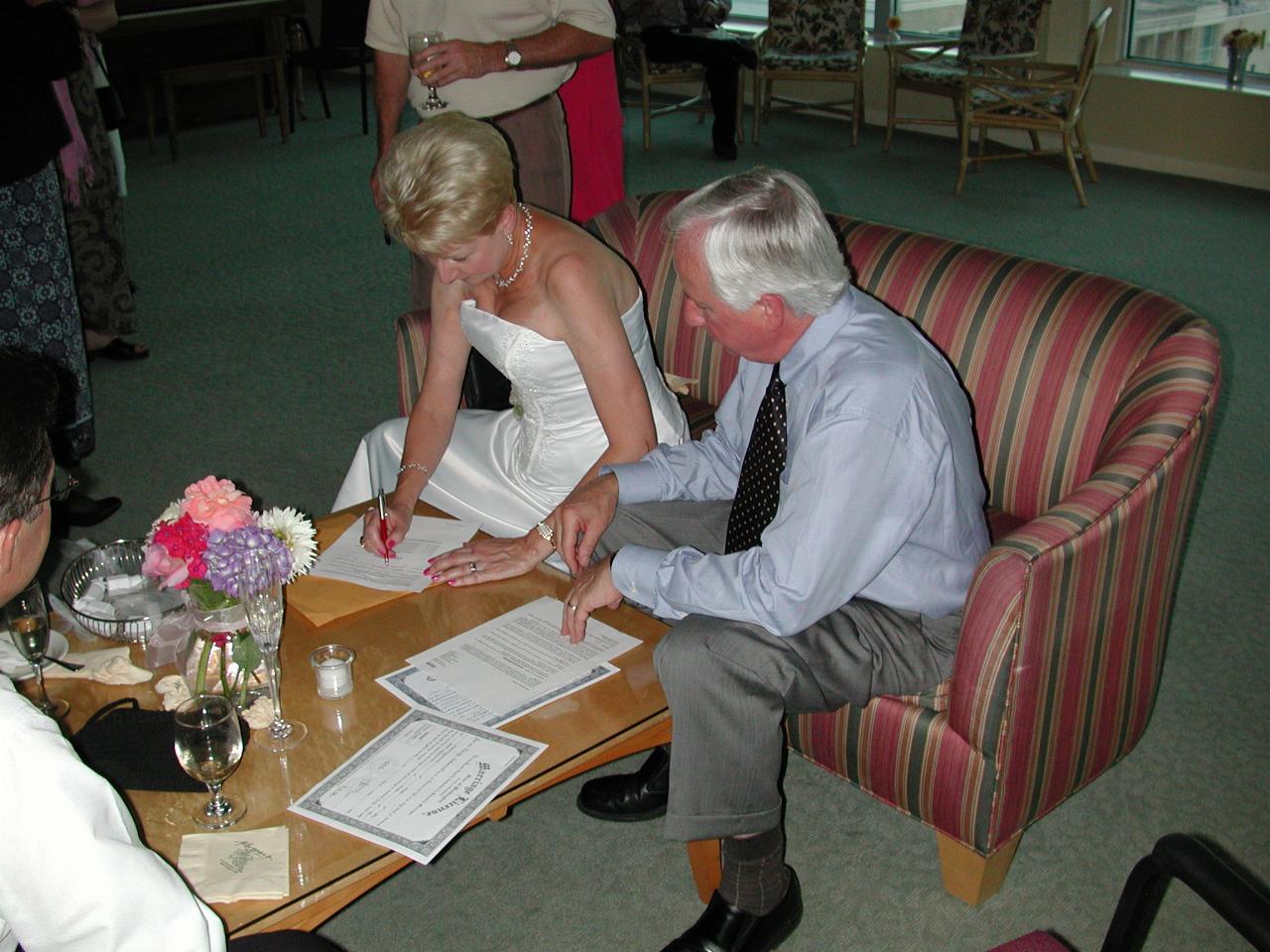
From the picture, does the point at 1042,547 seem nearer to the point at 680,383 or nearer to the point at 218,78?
the point at 680,383

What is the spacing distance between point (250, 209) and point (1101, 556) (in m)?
5.93

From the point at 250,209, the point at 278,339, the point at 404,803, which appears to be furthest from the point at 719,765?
the point at 250,209

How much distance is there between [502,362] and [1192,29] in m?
5.78

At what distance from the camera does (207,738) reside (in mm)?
1562

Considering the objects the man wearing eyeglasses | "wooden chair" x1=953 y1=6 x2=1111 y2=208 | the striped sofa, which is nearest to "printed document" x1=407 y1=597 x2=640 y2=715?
the striped sofa

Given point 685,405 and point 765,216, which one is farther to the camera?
point 685,405

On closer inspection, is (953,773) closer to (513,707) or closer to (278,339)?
(513,707)

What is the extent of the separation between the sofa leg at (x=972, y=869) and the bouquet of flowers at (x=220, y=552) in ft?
3.82

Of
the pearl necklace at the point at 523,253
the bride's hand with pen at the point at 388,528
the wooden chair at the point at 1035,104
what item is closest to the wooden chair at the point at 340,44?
the wooden chair at the point at 1035,104

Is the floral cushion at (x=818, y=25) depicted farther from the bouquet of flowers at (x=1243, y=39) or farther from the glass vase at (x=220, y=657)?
the glass vase at (x=220, y=657)

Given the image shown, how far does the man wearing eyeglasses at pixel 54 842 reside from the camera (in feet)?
3.65

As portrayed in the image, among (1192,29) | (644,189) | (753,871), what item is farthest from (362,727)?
(1192,29)

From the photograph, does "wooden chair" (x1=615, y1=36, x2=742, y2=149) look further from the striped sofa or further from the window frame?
the striped sofa

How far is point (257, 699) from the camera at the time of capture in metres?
1.86
